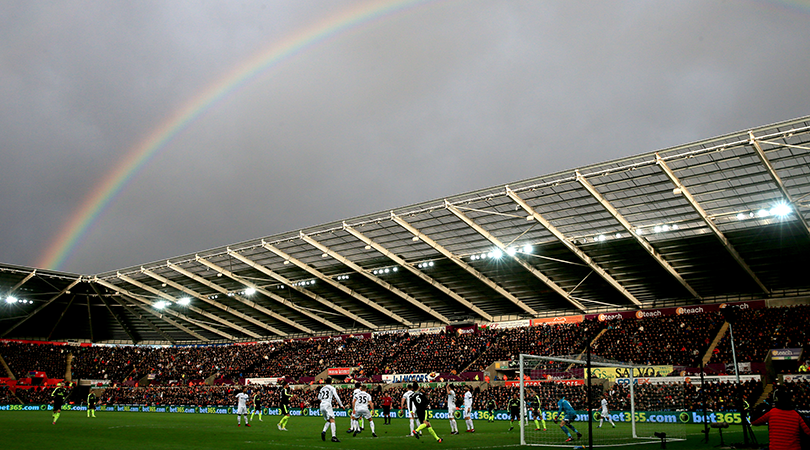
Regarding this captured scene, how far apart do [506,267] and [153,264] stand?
32.1 m

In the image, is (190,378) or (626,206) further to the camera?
(190,378)

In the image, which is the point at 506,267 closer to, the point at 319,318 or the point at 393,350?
the point at 393,350

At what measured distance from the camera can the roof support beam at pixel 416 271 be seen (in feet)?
136

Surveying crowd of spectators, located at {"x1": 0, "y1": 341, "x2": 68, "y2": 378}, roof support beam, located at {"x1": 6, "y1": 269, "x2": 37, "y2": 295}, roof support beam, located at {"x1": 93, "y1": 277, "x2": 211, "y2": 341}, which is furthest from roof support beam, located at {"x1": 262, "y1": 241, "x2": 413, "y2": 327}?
crowd of spectators, located at {"x1": 0, "y1": 341, "x2": 68, "y2": 378}

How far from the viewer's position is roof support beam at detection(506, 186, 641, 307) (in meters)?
33.8

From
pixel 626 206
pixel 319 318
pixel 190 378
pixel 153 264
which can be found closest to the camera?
pixel 626 206

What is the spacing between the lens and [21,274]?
5316 centimetres

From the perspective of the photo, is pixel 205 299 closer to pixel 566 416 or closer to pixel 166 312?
pixel 166 312

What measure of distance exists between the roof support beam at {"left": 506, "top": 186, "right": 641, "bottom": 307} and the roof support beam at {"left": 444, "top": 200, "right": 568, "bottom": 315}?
369 cm

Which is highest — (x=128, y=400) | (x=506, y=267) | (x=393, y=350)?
(x=506, y=267)

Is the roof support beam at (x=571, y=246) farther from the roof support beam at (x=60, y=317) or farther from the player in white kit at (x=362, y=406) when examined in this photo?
the roof support beam at (x=60, y=317)

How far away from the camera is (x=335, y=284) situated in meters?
49.8

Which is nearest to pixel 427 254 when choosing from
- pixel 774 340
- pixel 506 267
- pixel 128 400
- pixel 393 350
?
pixel 506 267

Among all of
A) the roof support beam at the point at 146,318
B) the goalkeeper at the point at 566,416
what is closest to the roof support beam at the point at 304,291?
the roof support beam at the point at 146,318
